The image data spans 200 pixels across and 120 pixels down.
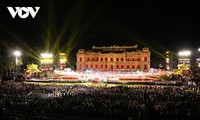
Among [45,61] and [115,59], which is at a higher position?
[115,59]

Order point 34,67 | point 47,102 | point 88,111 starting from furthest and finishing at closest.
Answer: point 34,67 → point 47,102 → point 88,111

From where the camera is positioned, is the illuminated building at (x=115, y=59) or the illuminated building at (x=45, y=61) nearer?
the illuminated building at (x=45, y=61)

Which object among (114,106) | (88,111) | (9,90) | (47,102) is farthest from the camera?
(9,90)

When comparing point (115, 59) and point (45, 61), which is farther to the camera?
point (115, 59)

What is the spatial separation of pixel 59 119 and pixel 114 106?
16.3 feet

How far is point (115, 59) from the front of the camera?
80.0 metres

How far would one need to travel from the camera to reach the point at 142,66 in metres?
76.9

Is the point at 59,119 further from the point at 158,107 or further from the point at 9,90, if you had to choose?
the point at 9,90

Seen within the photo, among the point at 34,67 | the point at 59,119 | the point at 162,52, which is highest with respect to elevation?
the point at 162,52

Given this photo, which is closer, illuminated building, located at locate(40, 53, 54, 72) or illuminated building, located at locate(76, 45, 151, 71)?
illuminated building, located at locate(40, 53, 54, 72)

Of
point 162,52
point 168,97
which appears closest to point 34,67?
point 168,97

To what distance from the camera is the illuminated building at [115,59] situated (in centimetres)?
7725

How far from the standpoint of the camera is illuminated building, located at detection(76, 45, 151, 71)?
77250mm

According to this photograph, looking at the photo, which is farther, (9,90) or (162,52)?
(162,52)
